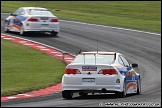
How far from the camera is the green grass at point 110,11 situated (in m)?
41.0

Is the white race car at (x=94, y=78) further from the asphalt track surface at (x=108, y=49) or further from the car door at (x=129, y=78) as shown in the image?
the car door at (x=129, y=78)

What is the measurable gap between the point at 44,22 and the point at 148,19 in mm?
13008

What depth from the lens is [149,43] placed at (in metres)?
31.6

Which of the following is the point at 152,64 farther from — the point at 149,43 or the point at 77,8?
the point at 77,8

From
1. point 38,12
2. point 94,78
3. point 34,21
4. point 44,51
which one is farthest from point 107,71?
point 38,12

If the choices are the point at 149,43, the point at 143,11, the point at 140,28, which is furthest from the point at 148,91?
the point at 143,11

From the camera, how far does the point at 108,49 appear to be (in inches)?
1168

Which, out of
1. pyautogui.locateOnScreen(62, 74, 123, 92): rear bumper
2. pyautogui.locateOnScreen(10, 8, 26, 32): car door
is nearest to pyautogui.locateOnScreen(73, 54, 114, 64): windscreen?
pyautogui.locateOnScreen(62, 74, 123, 92): rear bumper

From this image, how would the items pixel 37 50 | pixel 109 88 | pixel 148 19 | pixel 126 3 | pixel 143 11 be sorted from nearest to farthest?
pixel 109 88
pixel 37 50
pixel 148 19
pixel 143 11
pixel 126 3

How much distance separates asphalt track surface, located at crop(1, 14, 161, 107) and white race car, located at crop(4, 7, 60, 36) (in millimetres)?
492

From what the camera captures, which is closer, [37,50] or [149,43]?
[37,50]

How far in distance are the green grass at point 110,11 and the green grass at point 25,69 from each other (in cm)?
1113

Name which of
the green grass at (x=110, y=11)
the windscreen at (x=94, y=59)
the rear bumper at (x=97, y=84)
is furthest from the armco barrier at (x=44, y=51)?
the green grass at (x=110, y=11)

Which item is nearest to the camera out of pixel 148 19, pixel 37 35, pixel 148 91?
pixel 148 91
